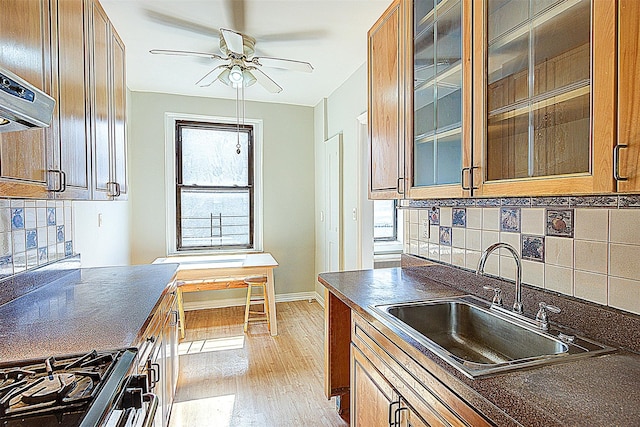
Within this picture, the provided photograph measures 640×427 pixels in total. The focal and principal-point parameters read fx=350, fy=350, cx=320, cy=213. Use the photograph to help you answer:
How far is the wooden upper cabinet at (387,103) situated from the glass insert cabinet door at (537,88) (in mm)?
582

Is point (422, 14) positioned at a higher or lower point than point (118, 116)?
higher

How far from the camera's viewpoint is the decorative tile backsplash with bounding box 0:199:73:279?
1.54 m

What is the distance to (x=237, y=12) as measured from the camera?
235 centimetres

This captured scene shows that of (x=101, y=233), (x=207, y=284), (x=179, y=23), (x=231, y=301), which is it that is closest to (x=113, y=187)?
(x=101, y=233)

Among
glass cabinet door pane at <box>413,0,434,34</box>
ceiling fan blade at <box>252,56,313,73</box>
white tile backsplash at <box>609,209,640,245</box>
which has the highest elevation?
ceiling fan blade at <box>252,56,313,73</box>

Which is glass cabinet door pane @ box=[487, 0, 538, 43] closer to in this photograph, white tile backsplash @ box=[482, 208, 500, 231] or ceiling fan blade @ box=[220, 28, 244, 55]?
white tile backsplash @ box=[482, 208, 500, 231]

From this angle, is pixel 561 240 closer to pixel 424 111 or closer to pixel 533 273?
pixel 533 273

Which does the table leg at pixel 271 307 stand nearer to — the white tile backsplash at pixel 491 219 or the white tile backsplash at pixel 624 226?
the white tile backsplash at pixel 491 219

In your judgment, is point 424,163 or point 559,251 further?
point 424,163

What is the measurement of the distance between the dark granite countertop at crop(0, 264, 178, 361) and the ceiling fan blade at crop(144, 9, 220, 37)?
5.75ft

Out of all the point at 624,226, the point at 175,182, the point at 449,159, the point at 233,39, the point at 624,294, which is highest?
the point at 233,39

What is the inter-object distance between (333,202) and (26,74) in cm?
304

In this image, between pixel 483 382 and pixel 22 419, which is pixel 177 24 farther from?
pixel 483 382

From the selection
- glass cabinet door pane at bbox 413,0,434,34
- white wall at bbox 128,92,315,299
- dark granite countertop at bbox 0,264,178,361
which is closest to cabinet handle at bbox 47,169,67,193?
dark granite countertop at bbox 0,264,178,361
